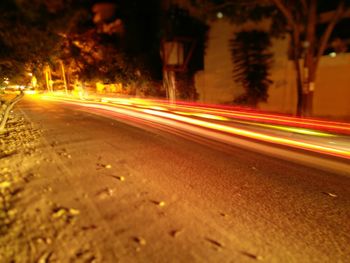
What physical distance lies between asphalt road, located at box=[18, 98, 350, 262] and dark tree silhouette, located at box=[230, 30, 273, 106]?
1024cm

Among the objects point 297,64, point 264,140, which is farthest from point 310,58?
point 264,140

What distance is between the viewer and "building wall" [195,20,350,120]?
45.6 feet

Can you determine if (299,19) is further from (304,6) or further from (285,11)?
(285,11)

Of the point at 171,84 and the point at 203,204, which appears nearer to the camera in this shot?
the point at 203,204

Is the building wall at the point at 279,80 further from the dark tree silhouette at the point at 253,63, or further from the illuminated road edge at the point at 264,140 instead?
the illuminated road edge at the point at 264,140

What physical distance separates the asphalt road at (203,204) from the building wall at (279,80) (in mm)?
8492

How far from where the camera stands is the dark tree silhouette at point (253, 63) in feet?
56.3

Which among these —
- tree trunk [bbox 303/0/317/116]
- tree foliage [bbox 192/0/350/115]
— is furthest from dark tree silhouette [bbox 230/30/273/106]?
tree trunk [bbox 303/0/317/116]

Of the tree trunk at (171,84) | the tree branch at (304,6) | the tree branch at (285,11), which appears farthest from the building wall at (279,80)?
the tree branch at (285,11)

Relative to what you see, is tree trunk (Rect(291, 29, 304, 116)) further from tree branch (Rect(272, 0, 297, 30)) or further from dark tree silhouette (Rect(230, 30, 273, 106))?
dark tree silhouette (Rect(230, 30, 273, 106))

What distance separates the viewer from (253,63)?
17547mm

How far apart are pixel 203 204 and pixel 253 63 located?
14514 mm

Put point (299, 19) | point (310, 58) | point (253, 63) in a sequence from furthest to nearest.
Answer: point (253, 63) → point (299, 19) → point (310, 58)

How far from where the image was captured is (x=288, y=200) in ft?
16.1
